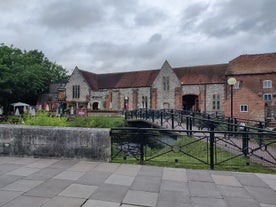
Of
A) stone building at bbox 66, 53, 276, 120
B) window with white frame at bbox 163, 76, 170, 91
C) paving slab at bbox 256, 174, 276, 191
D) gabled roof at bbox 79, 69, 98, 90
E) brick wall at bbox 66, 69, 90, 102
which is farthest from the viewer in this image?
gabled roof at bbox 79, 69, 98, 90

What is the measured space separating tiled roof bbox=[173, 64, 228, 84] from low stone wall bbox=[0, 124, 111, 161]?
3697 cm

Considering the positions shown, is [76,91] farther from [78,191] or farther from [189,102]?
[78,191]

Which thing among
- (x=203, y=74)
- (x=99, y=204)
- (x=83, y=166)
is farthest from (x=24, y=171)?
(x=203, y=74)

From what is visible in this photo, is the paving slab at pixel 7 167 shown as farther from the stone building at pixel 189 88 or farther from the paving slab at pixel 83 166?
the stone building at pixel 189 88

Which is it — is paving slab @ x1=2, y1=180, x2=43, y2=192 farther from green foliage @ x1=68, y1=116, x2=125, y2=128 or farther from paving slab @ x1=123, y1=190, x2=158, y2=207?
green foliage @ x1=68, y1=116, x2=125, y2=128

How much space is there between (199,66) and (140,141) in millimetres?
40031

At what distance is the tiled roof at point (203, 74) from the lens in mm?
42000

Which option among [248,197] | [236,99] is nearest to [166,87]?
[236,99]

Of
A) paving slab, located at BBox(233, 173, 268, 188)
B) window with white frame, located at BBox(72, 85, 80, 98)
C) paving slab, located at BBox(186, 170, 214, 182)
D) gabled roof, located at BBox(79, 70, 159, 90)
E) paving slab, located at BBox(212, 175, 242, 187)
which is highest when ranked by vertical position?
gabled roof, located at BBox(79, 70, 159, 90)

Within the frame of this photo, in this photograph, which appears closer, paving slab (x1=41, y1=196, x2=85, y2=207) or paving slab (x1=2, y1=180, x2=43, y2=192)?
paving slab (x1=41, y1=196, x2=85, y2=207)

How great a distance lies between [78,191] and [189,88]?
39988 mm

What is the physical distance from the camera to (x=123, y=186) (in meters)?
5.19

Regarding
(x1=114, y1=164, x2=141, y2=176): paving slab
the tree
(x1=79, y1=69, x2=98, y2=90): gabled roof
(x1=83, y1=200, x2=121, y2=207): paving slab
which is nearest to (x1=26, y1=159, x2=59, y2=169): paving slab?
(x1=114, y1=164, x2=141, y2=176): paving slab

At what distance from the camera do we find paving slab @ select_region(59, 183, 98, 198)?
4581mm
